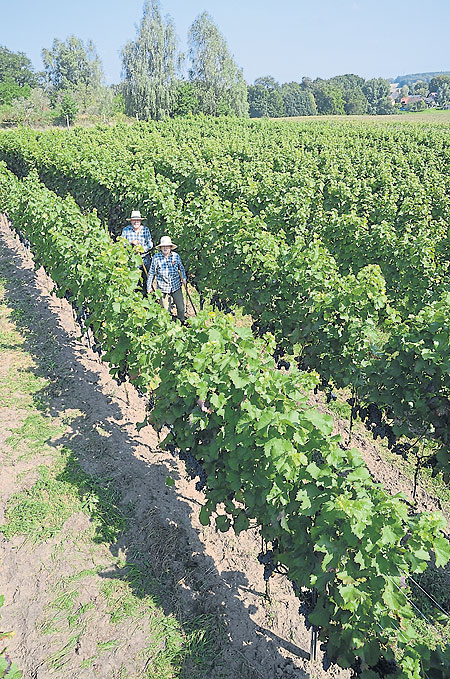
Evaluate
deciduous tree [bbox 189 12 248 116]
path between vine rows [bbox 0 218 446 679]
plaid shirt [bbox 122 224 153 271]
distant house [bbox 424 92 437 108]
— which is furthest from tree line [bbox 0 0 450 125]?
distant house [bbox 424 92 437 108]

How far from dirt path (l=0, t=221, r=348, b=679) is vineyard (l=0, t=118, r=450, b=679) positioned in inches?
16.2

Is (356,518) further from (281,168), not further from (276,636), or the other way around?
(281,168)

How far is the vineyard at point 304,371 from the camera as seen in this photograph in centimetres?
279

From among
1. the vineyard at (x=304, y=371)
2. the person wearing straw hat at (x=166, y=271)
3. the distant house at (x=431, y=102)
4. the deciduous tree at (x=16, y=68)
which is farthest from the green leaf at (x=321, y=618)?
the distant house at (x=431, y=102)

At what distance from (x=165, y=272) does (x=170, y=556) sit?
4333 millimetres

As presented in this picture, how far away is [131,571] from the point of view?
4359mm

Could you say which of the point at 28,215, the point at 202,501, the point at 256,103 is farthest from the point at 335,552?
the point at 256,103

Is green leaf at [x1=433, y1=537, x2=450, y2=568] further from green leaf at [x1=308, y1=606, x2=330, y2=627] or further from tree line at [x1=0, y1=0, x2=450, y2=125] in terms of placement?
tree line at [x1=0, y1=0, x2=450, y2=125]

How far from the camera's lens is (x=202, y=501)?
5.18 metres

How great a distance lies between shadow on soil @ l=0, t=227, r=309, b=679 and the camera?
3.78 metres

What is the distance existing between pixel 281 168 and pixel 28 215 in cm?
938

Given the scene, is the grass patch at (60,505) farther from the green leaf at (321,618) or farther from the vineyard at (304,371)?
the green leaf at (321,618)

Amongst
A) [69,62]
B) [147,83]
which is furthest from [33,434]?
[69,62]

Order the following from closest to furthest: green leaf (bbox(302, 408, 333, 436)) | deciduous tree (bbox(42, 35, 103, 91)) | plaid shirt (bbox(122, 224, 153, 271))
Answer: green leaf (bbox(302, 408, 333, 436))
plaid shirt (bbox(122, 224, 153, 271))
deciduous tree (bbox(42, 35, 103, 91))
